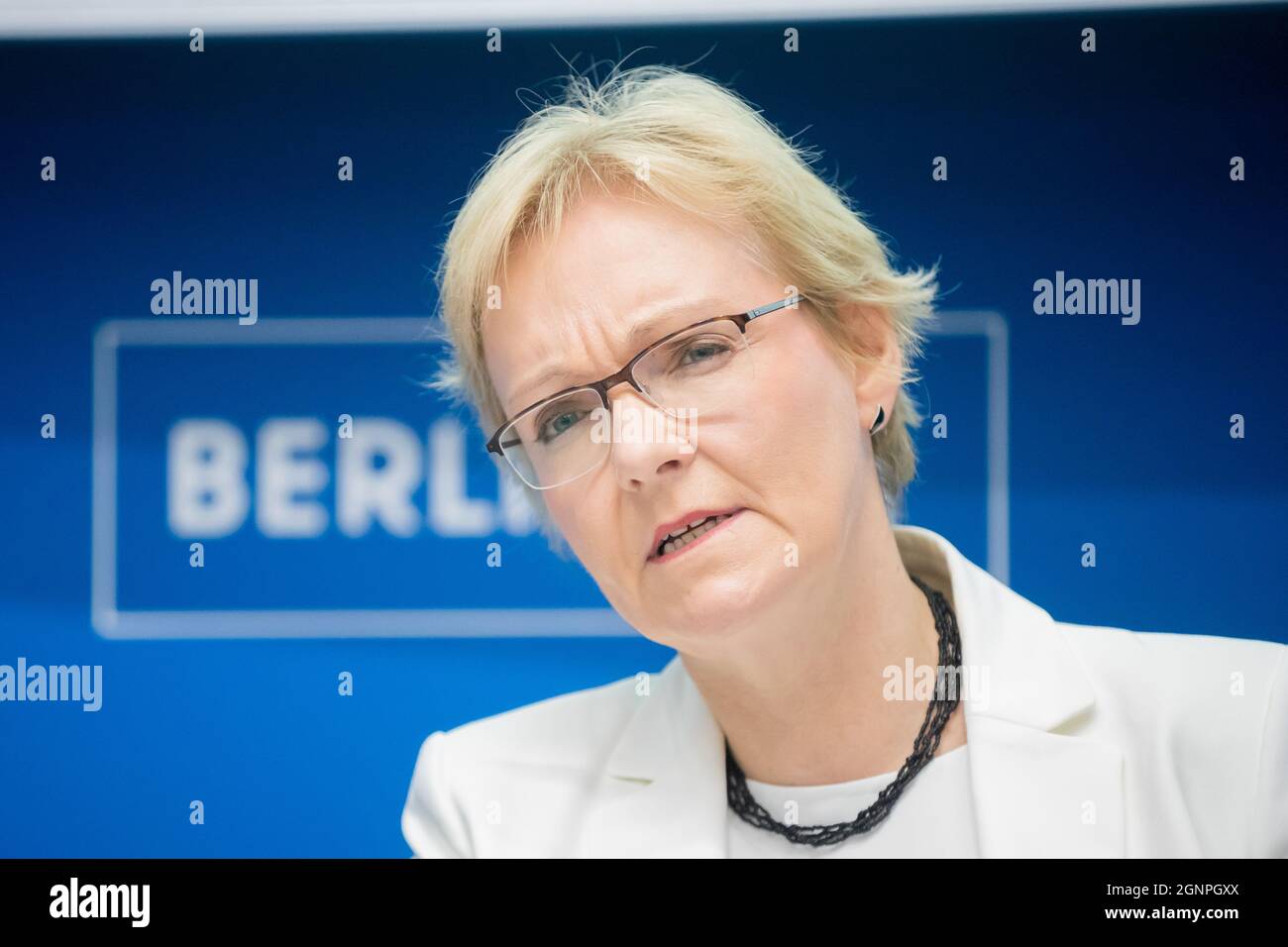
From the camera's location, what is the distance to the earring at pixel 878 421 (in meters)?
1.53

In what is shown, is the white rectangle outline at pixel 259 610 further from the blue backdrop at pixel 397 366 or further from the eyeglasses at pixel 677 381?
the eyeglasses at pixel 677 381

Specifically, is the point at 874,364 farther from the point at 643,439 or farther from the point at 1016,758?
the point at 1016,758

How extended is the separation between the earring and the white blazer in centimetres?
18

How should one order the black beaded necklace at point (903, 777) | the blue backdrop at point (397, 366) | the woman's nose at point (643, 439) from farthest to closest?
the blue backdrop at point (397, 366) → the black beaded necklace at point (903, 777) → the woman's nose at point (643, 439)

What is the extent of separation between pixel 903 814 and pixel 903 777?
0.18 ft

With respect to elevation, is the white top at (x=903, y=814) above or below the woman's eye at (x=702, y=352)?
below

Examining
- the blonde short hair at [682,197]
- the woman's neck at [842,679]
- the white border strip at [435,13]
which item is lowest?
the woman's neck at [842,679]

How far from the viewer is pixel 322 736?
6.05 feet

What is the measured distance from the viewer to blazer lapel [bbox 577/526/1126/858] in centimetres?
140

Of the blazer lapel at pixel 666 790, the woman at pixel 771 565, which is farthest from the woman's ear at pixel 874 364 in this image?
the blazer lapel at pixel 666 790

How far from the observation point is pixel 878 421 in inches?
63.2

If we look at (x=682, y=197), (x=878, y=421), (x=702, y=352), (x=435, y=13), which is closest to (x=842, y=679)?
(x=878, y=421)

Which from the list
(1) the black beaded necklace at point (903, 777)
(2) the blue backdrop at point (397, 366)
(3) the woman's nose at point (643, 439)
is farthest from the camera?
(2) the blue backdrop at point (397, 366)
